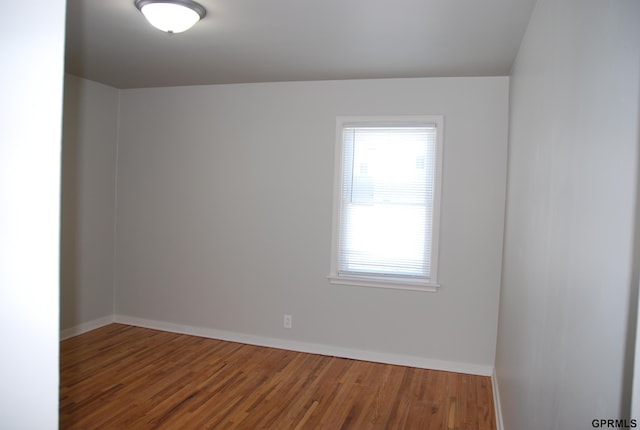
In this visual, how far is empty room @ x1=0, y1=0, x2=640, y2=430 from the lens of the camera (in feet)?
5.34

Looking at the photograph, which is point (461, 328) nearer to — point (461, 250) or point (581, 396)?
point (461, 250)

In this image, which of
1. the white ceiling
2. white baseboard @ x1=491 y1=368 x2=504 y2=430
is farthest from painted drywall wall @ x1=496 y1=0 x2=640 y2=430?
white baseboard @ x1=491 y1=368 x2=504 y2=430

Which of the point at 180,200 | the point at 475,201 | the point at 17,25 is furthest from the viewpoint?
the point at 180,200

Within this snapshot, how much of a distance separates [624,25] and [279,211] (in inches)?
146

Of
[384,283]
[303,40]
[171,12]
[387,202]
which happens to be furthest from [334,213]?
[171,12]

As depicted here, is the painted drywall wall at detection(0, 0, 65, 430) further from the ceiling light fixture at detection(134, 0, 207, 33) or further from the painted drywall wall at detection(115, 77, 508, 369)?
the painted drywall wall at detection(115, 77, 508, 369)

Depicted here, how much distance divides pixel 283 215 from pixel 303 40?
178 centimetres

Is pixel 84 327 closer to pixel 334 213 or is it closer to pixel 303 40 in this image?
pixel 334 213

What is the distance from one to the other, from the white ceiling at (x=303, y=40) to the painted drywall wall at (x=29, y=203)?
6.46ft

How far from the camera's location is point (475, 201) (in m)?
3.95

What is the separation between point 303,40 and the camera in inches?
124

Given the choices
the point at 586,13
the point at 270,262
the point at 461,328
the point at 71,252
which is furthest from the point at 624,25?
the point at 71,252

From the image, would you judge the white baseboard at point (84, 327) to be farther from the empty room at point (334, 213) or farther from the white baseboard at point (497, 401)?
the white baseboard at point (497, 401)

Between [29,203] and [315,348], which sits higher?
Result: [29,203]
